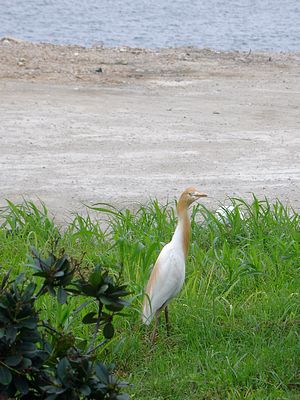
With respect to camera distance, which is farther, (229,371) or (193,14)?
(193,14)

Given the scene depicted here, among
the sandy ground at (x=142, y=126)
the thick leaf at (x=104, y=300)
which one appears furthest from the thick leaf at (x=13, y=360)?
the sandy ground at (x=142, y=126)

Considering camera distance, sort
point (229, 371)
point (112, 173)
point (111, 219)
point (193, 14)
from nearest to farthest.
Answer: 1. point (229, 371)
2. point (111, 219)
3. point (112, 173)
4. point (193, 14)

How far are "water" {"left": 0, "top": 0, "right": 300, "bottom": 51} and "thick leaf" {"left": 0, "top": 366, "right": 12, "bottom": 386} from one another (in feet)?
52.1

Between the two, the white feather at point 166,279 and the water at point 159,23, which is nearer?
the white feather at point 166,279

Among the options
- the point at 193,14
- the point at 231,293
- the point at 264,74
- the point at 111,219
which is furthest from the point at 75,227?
the point at 193,14

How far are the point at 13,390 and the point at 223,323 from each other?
2251 mm

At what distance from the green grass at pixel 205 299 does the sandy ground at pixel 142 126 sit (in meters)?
1.05

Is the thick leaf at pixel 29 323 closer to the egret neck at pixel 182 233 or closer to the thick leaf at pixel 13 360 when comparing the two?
the thick leaf at pixel 13 360

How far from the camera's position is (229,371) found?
4.48 m

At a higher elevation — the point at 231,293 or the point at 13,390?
the point at 13,390

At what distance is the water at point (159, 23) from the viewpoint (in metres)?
19.7

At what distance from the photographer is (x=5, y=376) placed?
2.91 meters

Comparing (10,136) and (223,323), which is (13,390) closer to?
(223,323)

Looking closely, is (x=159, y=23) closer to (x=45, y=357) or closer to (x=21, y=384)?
(x=45, y=357)
